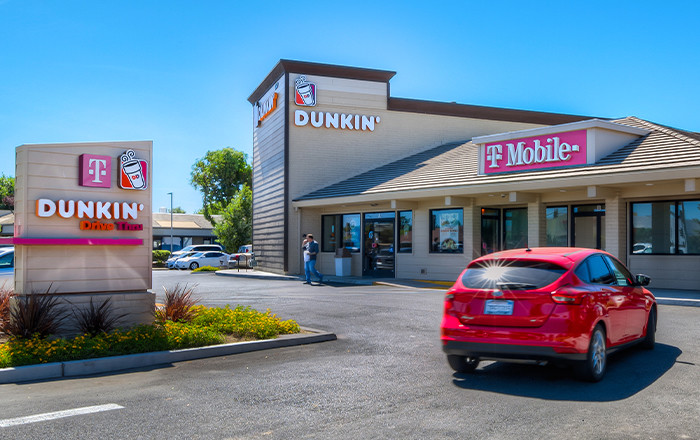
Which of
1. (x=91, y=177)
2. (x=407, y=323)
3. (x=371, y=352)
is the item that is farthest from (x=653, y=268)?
(x=91, y=177)

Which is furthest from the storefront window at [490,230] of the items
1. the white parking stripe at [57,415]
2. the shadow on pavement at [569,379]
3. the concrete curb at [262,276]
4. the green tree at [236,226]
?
the green tree at [236,226]

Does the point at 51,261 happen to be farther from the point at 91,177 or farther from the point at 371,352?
the point at 371,352

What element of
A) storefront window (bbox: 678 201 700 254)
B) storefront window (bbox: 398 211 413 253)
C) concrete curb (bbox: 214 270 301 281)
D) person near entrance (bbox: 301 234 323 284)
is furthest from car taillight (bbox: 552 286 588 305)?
concrete curb (bbox: 214 270 301 281)

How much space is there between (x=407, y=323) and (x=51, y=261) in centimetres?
620

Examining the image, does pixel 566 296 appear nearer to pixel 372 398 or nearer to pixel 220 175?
pixel 372 398

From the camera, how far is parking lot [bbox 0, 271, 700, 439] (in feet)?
18.2

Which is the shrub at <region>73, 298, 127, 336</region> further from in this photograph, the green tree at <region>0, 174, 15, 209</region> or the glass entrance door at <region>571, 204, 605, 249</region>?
the green tree at <region>0, 174, 15, 209</region>

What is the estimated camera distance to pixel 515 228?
2211cm

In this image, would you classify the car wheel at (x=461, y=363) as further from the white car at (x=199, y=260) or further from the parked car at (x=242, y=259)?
the white car at (x=199, y=260)

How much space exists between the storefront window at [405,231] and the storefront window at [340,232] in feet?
7.55

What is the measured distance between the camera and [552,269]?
7.40 meters

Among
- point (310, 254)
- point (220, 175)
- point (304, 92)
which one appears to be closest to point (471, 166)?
point (310, 254)

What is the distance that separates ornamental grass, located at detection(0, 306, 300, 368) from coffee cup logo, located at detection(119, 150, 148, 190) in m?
2.27

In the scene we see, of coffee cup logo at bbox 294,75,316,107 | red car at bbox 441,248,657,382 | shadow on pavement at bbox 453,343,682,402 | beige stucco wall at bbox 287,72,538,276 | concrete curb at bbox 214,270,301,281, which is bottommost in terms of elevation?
concrete curb at bbox 214,270,301,281
